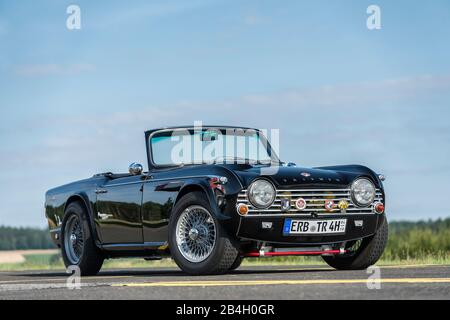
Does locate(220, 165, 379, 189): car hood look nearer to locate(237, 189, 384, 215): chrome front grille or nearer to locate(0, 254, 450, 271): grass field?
locate(237, 189, 384, 215): chrome front grille

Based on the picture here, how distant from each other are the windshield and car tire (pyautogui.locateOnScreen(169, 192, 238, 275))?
4.55 feet

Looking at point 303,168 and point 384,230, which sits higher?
point 303,168

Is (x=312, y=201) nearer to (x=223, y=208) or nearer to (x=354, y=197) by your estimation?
(x=354, y=197)

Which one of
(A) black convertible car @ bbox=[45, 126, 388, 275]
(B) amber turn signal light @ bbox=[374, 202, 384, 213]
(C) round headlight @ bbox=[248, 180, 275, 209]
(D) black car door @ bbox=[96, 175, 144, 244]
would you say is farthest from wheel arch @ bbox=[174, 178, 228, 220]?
(B) amber turn signal light @ bbox=[374, 202, 384, 213]

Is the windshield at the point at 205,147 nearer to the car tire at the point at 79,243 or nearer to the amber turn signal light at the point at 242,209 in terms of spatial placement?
the car tire at the point at 79,243

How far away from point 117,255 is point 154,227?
1.35m

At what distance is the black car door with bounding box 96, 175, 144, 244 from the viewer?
1202cm

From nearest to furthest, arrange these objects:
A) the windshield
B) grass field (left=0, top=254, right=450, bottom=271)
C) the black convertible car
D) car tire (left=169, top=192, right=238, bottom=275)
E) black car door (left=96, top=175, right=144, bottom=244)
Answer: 1. car tire (left=169, top=192, right=238, bottom=275)
2. the black convertible car
3. black car door (left=96, top=175, right=144, bottom=244)
4. the windshield
5. grass field (left=0, top=254, right=450, bottom=271)

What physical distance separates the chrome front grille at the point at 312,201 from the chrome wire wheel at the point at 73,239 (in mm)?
3331

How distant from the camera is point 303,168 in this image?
11.4m

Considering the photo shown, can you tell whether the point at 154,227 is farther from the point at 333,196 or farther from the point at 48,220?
the point at 48,220

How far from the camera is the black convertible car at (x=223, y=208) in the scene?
10633mm

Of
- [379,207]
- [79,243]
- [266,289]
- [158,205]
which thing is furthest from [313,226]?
[79,243]
